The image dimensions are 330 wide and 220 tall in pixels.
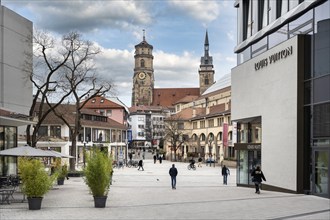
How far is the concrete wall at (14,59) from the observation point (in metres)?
35.8

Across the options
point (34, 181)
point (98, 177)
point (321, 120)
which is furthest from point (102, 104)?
point (34, 181)

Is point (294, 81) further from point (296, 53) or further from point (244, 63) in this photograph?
point (244, 63)

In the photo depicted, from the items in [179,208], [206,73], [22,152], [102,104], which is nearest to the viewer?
[179,208]

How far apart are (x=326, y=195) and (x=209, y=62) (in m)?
170

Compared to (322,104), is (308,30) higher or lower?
higher

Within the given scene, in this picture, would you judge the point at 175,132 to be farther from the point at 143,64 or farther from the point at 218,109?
the point at 143,64

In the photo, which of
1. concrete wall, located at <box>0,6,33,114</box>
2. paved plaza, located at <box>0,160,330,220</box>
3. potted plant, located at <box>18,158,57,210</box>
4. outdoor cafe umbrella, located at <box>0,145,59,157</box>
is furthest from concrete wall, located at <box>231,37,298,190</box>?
concrete wall, located at <box>0,6,33,114</box>

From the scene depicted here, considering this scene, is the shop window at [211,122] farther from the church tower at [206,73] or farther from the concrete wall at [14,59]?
the church tower at [206,73]

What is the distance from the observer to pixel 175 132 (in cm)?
11262

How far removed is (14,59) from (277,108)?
19946 mm

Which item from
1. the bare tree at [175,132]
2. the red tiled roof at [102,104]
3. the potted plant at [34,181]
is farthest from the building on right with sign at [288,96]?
the bare tree at [175,132]

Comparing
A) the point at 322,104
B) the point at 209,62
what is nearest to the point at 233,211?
the point at 322,104

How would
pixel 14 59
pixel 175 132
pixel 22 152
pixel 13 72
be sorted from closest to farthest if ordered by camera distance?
pixel 22 152 < pixel 13 72 < pixel 14 59 < pixel 175 132

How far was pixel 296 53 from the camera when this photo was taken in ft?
86.2
